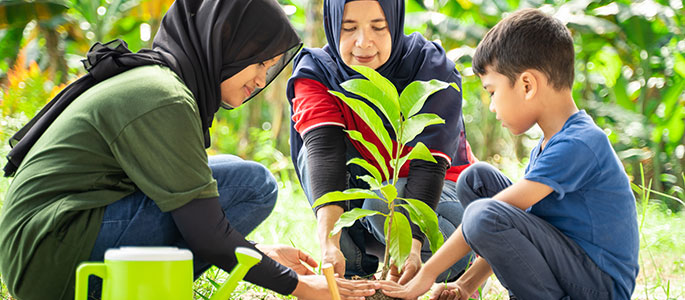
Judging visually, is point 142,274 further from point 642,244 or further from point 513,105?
point 642,244

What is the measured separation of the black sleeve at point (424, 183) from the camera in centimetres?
164

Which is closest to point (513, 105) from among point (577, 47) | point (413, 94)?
point (413, 94)

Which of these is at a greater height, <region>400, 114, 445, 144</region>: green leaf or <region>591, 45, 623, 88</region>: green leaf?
<region>400, 114, 445, 144</region>: green leaf

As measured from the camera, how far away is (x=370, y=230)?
1.91 meters

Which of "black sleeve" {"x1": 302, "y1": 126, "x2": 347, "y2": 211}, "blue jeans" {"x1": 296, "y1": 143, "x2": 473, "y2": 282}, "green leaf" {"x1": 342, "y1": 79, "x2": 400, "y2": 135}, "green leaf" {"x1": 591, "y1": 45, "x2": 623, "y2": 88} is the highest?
"green leaf" {"x1": 342, "y1": 79, "x2": 400, "y2": 135}

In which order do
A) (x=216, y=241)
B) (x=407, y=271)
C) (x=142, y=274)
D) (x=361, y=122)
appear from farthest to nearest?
(x=361, y=122)
(x=407, y=271)
(x=216, y=241)
(x=142, y=274)

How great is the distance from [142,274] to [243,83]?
65 cm

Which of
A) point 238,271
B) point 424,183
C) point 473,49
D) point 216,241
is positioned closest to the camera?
point 238,271

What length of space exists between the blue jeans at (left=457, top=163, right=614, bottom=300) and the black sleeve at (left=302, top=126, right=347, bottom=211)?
0.44 metres

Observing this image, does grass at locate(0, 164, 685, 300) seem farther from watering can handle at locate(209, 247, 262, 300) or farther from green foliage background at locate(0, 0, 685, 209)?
green foliage background at locate(0, 0, 685, 209)

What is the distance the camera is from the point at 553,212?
1.42m

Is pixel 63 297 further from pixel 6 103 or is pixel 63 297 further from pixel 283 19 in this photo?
pixel 6 103

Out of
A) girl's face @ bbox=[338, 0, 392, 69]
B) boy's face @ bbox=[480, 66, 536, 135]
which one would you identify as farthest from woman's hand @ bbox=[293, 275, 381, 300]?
girl's face @ bbox=[338, 0, 392, 69]

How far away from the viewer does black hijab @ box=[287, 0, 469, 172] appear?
174 cm
